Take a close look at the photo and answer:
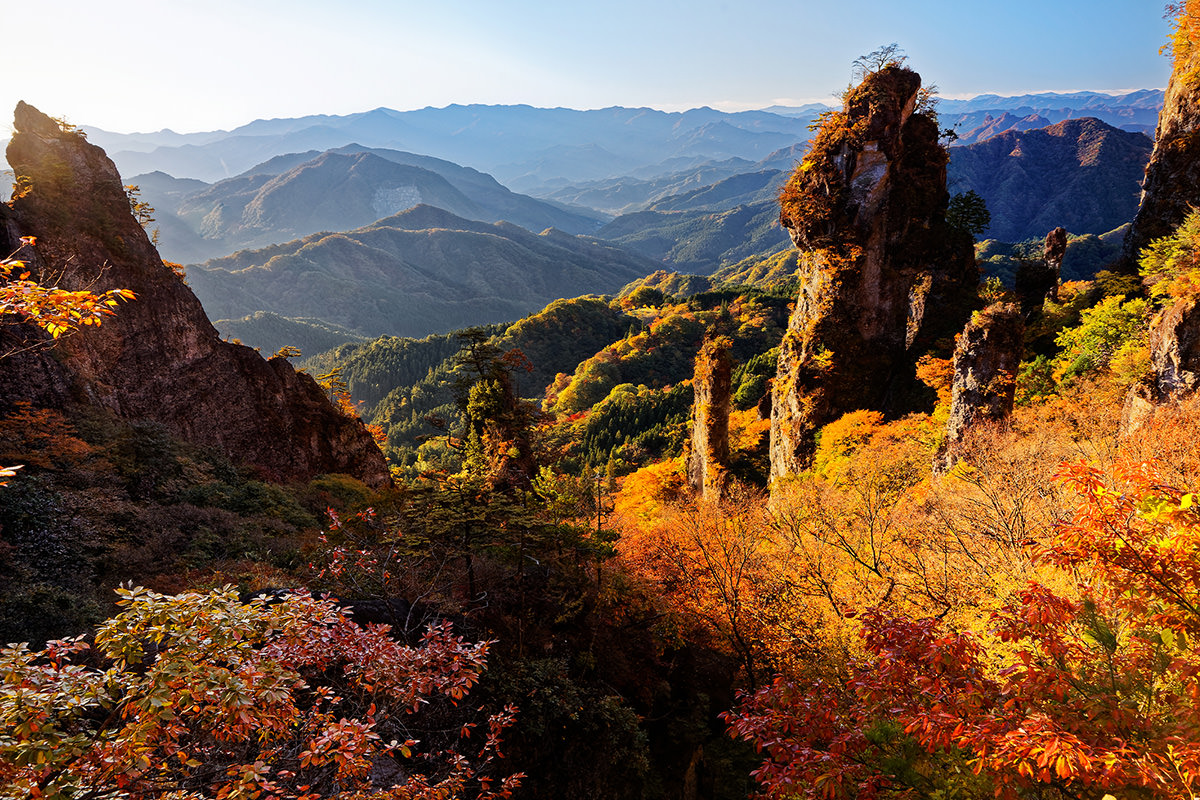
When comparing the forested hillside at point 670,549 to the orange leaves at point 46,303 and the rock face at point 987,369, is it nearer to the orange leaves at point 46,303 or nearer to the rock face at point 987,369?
the orange leaves at point 46,303

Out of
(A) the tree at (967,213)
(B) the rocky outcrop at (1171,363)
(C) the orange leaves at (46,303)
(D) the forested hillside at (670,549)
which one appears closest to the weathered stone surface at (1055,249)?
(D) the forested hillside at (670,549)

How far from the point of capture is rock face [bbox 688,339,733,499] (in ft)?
110

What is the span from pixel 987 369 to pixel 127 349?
37782 millimetres

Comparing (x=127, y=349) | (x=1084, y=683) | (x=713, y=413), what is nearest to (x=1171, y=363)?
(x=1084, y=683)

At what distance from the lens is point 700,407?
3594 centimetres

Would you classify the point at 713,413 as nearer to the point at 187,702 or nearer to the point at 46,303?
the point at 187,702

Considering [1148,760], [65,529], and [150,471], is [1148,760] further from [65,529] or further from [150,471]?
[150,471]

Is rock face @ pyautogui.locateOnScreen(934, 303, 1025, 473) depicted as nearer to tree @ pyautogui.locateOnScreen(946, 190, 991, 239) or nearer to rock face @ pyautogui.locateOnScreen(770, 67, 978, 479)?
rock face @ pyautogui.locateOnScreen(770, 67, 978, 479)

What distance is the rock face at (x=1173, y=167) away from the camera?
32156 mm

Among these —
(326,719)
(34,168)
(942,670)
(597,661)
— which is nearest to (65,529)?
(326,719)

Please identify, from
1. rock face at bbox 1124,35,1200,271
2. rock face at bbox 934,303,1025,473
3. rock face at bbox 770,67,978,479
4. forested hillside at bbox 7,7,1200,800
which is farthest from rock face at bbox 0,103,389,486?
rock face at bbox 1124,35,1200,271

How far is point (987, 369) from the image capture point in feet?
74.1

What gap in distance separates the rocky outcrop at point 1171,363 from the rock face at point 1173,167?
2089 cm

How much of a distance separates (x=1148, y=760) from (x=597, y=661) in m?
14.6
